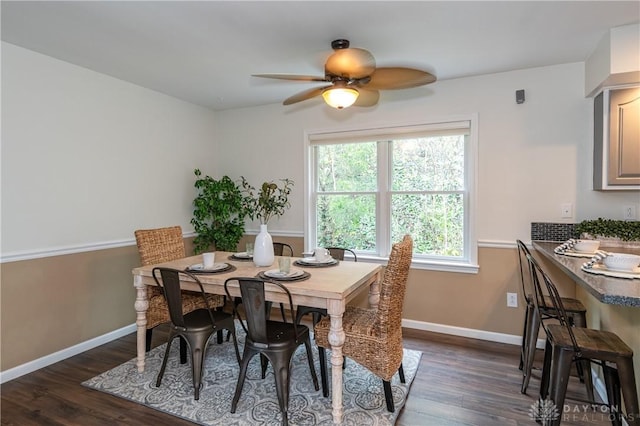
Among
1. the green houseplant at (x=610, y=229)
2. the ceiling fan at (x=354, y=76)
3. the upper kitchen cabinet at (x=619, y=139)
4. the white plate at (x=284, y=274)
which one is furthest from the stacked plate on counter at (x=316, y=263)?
the upper kitchen cabinet at (x=619, y=139)

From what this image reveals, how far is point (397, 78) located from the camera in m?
2.37

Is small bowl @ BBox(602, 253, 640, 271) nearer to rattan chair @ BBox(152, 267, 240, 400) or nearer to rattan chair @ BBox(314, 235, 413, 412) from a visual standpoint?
rattan chair @ BBox(314, 235, 413, 412)

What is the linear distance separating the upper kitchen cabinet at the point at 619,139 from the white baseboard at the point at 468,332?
1.50 meters

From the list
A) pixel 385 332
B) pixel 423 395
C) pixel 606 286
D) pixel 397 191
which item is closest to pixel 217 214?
pixel 397 191

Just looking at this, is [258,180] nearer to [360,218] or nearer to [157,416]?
[360,218]

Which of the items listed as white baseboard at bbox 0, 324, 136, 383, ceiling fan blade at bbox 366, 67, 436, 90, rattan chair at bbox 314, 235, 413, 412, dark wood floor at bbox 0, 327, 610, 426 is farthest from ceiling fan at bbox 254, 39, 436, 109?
white baseboard at bbox 0, 324, 136, 383

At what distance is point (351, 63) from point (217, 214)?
2613 millimetres

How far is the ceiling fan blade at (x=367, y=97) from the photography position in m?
2.62

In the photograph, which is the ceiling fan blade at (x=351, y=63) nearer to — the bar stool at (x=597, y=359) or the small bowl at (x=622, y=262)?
the bar stool at (x=597, y=359)

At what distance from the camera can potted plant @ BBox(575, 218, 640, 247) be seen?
8.59 feet

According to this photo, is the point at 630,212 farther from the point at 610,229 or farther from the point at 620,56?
the point at 620,56

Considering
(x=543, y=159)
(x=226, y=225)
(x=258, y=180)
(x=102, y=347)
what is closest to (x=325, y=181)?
(x=258, y=180)

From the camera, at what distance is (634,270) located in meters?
1.81

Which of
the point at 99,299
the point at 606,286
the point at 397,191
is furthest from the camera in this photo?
the point at 397,191
